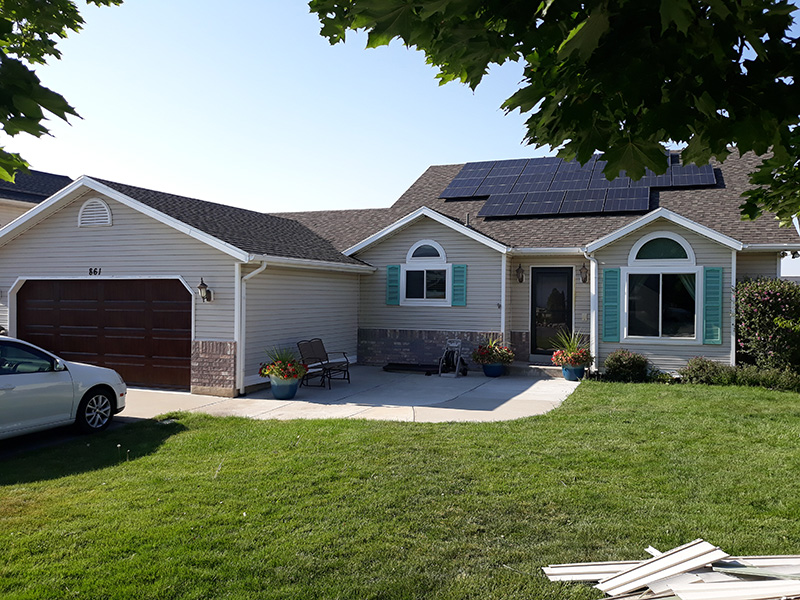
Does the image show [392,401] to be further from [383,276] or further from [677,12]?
[677,12]

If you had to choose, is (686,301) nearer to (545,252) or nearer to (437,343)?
(545,252)

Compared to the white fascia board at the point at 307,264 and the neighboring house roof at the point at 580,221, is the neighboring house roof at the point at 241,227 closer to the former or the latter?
the white fascia board at the point at 307,264

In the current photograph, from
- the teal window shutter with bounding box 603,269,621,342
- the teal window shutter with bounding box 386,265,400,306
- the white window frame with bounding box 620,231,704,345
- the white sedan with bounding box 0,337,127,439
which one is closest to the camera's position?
the white sedan with bounding box 0,337,127,439

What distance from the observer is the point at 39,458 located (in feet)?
24.8

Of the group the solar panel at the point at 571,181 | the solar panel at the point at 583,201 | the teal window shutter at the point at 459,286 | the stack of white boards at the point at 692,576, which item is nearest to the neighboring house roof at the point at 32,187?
the teal window shutter at the point at 459,286

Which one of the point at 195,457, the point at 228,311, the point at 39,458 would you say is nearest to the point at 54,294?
the point at 228,311

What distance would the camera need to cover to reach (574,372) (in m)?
14.0

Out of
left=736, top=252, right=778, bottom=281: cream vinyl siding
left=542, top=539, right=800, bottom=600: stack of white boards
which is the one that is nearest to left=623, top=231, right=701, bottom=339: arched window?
left=736, top=252, right=778, bottom=281: cream vinyl siding

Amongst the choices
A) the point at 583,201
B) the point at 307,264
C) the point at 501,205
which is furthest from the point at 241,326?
the point at 583,201

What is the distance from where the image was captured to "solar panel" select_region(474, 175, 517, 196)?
18.8 meters

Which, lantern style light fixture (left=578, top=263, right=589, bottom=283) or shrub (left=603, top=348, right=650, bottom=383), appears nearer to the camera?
shrub (left=603, top=348, right=650, bottom=383)

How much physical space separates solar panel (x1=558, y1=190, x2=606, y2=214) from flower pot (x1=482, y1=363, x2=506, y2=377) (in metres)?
4.94

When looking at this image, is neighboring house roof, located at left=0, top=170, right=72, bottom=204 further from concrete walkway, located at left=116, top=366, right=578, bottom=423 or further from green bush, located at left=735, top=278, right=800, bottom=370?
green bush, located at left=735, top=278, right=800, bottom=370

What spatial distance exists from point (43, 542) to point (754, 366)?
43.2ft
